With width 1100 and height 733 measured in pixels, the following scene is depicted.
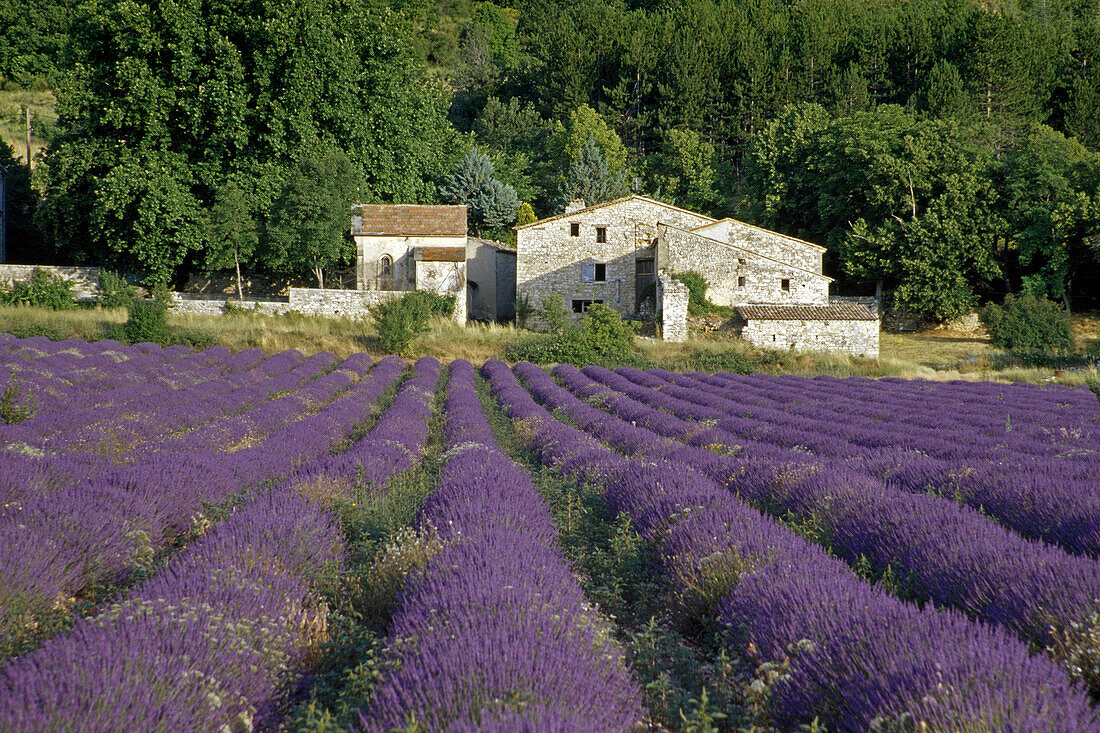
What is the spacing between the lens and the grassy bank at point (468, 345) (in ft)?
75.4

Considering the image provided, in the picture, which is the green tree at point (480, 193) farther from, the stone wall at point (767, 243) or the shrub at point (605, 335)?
the shrub at point (605, 335)

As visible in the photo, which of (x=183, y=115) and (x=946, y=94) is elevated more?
(x=946, y=94)

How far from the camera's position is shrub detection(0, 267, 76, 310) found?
26594mm

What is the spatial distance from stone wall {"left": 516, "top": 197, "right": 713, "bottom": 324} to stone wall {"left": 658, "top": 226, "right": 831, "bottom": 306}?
65.7 inches

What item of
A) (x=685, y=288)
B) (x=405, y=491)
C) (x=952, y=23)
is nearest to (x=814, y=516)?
(x=405, y=491)

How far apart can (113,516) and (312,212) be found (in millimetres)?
26430

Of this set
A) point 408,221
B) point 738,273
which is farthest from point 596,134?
point 738,273

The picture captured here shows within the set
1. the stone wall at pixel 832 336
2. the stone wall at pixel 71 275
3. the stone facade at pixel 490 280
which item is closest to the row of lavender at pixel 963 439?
the stone wall at pixel 832 336

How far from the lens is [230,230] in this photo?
27.3 m

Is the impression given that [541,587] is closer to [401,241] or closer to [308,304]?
[308,304]

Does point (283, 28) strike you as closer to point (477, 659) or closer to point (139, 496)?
point (139, 496)

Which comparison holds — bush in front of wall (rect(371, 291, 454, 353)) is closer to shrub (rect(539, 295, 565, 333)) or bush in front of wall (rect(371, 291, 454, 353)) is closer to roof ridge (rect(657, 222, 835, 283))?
shrub (rect(539, 295, 565, 333))

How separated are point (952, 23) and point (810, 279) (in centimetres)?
3052

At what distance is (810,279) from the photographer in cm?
3000
